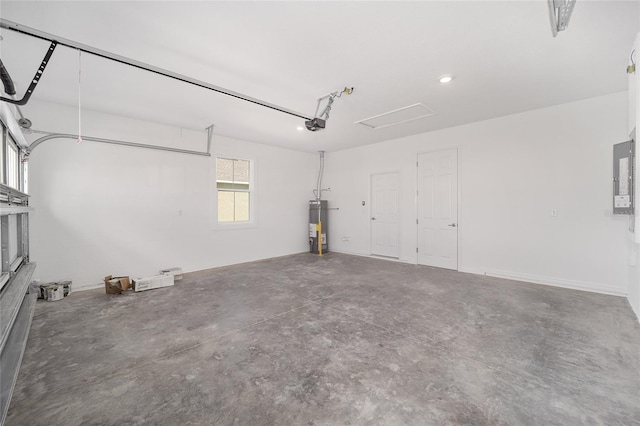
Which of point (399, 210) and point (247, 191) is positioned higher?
point (247, 191)

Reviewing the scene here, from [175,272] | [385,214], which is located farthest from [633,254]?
[175,272]

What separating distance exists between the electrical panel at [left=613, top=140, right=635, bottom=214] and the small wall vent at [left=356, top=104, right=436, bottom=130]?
2406mm

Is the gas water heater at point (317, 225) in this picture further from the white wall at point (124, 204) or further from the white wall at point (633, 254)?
the white wall at point (633, 254)

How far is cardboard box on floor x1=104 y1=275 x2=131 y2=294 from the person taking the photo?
4.02 metres

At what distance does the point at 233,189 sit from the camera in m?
6.17

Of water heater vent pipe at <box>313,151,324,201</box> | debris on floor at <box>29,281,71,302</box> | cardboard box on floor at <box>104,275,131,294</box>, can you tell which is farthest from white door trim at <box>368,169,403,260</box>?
debris on floor at <box>29,281,71,302</box>

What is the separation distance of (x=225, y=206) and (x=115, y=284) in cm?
253

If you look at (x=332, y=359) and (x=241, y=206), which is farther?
(x=241, y=206)

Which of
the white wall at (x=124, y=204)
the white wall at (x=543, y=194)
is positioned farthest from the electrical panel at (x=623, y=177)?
the white wall at (x=124, y=204)

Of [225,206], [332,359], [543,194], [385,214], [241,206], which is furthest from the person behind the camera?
[385,214]

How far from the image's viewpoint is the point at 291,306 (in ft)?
11.6

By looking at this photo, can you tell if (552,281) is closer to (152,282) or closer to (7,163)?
(152,282)

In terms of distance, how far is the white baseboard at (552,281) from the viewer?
3.88 m

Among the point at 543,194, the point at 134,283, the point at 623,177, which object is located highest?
the point at 623,177
